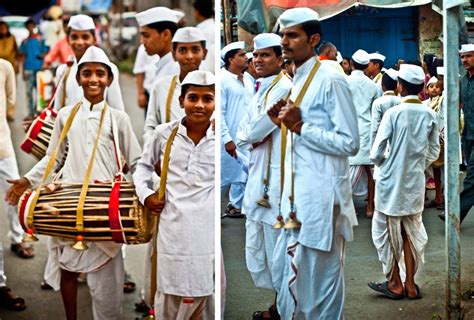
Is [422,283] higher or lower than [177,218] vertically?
lower

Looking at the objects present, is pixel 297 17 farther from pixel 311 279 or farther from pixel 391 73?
pixel 311 279

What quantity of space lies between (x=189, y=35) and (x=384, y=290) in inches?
57.6

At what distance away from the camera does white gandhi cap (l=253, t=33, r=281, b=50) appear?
354cm

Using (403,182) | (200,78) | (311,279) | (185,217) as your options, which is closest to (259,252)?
(311,279)

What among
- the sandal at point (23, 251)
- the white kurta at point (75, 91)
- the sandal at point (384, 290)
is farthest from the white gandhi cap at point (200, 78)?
the sandal at point (384, 290)

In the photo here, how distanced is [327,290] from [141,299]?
86 centimetres

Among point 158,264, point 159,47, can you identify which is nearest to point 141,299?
point 158,264

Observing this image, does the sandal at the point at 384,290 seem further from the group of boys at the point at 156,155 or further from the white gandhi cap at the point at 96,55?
the white gandhi cap at the point at 96,55

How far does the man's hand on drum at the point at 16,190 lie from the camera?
3.67 metres

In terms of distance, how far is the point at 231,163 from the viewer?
3650 mm

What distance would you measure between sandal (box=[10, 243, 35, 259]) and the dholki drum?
15 cm

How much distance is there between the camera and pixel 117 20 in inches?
142

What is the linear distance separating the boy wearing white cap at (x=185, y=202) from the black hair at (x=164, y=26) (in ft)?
0.73

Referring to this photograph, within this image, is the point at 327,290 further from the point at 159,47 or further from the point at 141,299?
the point at 159,47
